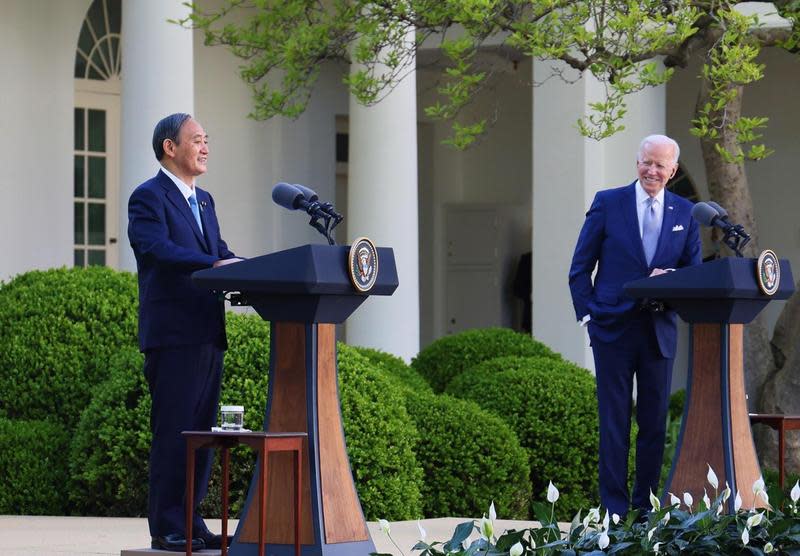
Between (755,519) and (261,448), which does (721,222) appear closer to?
(755,519)

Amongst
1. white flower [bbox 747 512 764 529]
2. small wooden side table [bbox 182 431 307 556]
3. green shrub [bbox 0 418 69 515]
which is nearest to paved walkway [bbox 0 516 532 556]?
green shrub [bbox 0 418 69 515]

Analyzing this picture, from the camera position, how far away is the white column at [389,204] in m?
13.9

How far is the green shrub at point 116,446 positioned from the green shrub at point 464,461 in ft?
6.14

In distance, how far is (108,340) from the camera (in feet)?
31.8

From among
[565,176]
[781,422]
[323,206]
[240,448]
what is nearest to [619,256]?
[781,422]

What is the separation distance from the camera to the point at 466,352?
12484mm

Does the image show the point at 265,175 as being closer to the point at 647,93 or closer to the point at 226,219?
the point at 226,219

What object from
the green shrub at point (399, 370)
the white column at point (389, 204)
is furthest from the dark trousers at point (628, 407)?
the white column at point (389, 204)

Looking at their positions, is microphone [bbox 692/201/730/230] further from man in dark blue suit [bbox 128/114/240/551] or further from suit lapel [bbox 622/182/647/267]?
man in dark blue suit [bbox 128/114/240/551]

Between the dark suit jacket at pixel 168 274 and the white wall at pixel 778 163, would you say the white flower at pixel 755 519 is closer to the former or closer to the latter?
the dark suit jacket at pixel 168 274

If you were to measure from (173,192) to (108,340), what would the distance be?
3871 mm

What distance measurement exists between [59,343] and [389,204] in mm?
4880

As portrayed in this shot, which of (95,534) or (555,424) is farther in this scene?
(555,424)

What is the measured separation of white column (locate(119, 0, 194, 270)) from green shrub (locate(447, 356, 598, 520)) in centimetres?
366
